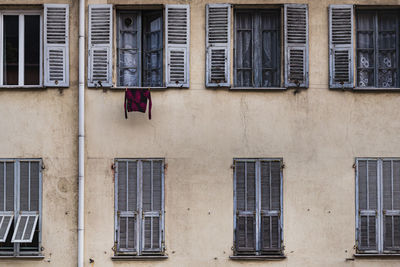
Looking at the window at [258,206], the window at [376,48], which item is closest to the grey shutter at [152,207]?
the window at [258,206]

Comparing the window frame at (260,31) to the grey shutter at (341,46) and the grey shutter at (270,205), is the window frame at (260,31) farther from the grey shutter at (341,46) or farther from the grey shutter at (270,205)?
the grey shutter at (270,205)

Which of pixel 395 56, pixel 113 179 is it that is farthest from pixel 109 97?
pixel 395 56

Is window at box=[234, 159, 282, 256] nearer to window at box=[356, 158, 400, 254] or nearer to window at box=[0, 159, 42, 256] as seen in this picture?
window at box=[356, 158, 400, 254]

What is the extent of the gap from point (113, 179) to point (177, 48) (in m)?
2.92

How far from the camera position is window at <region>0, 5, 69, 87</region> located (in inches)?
418

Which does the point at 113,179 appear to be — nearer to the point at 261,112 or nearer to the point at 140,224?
the point at 140,224

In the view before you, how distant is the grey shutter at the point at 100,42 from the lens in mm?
10594

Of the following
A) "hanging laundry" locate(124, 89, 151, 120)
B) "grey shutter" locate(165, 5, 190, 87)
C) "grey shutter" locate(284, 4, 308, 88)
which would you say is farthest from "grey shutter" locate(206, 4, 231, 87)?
"hanging laundry" locate(124, 89, 151, 120)

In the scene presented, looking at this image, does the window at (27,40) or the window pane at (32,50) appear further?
the window pane at (32,50)

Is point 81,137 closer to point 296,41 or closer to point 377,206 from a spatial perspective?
point 296,41

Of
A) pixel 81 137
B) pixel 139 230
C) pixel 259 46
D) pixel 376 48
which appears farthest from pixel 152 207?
pixel 376 48

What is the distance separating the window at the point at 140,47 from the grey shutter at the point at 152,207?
1741 mm

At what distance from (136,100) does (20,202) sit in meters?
3.07

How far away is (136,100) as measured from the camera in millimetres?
10336
